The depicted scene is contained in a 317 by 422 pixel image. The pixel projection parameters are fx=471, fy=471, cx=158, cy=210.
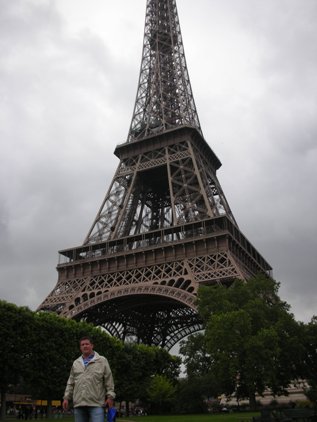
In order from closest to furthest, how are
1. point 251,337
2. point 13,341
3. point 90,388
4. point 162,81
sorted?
point 90,388, point 251,337, point 13,341, point 162,81

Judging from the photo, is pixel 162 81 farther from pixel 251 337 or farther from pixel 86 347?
pixel 86 347

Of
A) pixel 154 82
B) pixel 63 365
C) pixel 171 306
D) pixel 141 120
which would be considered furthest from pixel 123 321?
pixel 154 82

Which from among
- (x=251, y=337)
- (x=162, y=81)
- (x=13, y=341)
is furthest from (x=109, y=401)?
(x=162, y=81)

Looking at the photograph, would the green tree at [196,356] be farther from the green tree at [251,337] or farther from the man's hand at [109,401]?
the man's hand at [109,401]

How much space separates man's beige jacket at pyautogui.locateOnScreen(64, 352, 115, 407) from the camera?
21.6 ft

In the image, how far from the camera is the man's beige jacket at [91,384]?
21.6 feet

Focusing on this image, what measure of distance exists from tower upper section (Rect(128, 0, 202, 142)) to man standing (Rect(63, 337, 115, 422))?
50.0m

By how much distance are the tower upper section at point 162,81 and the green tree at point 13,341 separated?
31656mm

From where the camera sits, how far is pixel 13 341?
30.0 m

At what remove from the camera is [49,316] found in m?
33.7

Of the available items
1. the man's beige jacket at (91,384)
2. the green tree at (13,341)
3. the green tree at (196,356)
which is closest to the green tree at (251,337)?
the green tree at (196,356)

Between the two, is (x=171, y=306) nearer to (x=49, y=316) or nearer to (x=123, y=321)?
(x=123, y=321)

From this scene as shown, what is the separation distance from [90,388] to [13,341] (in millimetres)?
25524

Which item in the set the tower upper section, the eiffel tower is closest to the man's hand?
the eiffel tower
